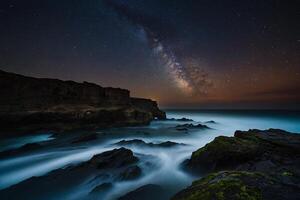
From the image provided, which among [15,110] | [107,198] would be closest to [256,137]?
[107,198]

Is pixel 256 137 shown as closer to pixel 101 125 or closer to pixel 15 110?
pixel 101 125

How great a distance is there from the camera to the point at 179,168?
740 centimetres

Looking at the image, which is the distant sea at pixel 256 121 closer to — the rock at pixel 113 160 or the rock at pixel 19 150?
the rock at pixel 113 160

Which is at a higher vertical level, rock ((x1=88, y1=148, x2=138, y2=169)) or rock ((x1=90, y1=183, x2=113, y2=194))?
rock ((x1=88, y1=148, x2=138, y2=169))

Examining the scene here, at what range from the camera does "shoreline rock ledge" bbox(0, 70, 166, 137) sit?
1945cm

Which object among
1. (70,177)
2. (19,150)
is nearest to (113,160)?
(70,177)

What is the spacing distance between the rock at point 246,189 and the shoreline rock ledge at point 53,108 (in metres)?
21.0

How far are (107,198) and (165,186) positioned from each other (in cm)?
209

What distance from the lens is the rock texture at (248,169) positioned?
2570 mm

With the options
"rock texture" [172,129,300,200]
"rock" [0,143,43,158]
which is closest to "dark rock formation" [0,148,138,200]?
"rock texture" [172,129,300,200]

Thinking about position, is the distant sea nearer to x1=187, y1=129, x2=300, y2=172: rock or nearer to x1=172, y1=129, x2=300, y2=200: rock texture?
x1=187, y1=129, x2=300, y2=172: rock

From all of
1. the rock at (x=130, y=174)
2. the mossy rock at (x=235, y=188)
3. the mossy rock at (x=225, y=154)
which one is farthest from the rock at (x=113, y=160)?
the mossy rock at (x=235, y=188)

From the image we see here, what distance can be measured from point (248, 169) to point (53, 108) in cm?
2348

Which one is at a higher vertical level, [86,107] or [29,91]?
[29,91]
